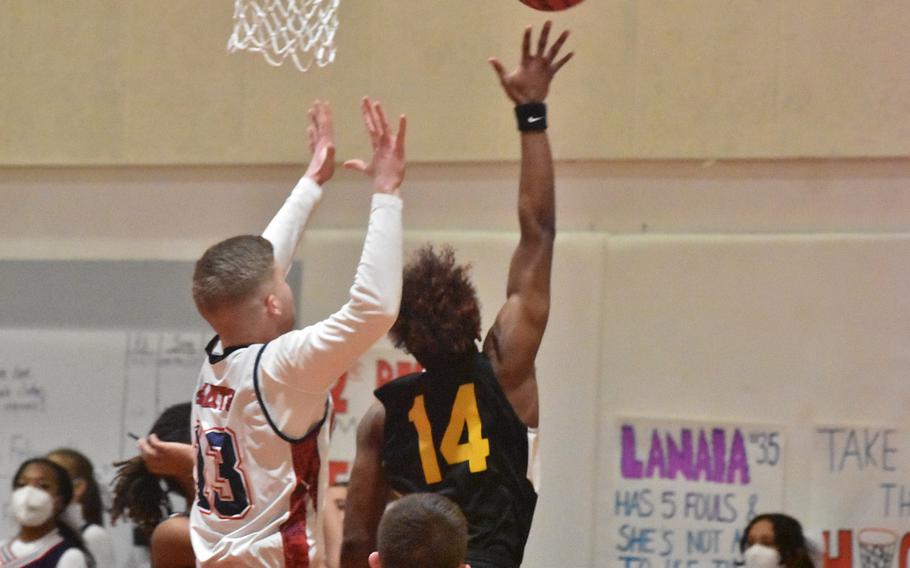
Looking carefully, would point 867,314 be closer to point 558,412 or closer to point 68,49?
point 558,412

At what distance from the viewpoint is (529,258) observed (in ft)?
10.9

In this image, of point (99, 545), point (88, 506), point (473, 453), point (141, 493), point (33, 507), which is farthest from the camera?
point (88, 506)

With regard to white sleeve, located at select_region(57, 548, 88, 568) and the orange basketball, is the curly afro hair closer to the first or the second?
the orange basketball

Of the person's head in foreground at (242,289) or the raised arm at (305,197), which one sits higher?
the raised arm at (305,197)

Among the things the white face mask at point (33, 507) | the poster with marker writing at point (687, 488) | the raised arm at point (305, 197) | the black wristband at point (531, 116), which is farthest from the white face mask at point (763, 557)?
the white face mask at point (33, 507)

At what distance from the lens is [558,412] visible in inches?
227

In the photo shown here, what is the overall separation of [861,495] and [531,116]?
283 cm

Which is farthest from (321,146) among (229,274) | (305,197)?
(229,274)

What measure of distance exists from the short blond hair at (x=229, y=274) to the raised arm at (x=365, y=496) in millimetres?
655

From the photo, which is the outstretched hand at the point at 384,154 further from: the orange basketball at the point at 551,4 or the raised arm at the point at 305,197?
the orange basketball at the point at 551,4

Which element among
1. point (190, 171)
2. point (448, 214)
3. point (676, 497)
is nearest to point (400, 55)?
point (448, 214)

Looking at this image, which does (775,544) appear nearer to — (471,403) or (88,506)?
(471,403)

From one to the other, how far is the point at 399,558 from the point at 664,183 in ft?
11.5

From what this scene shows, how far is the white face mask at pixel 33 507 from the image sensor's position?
16.1 ft
